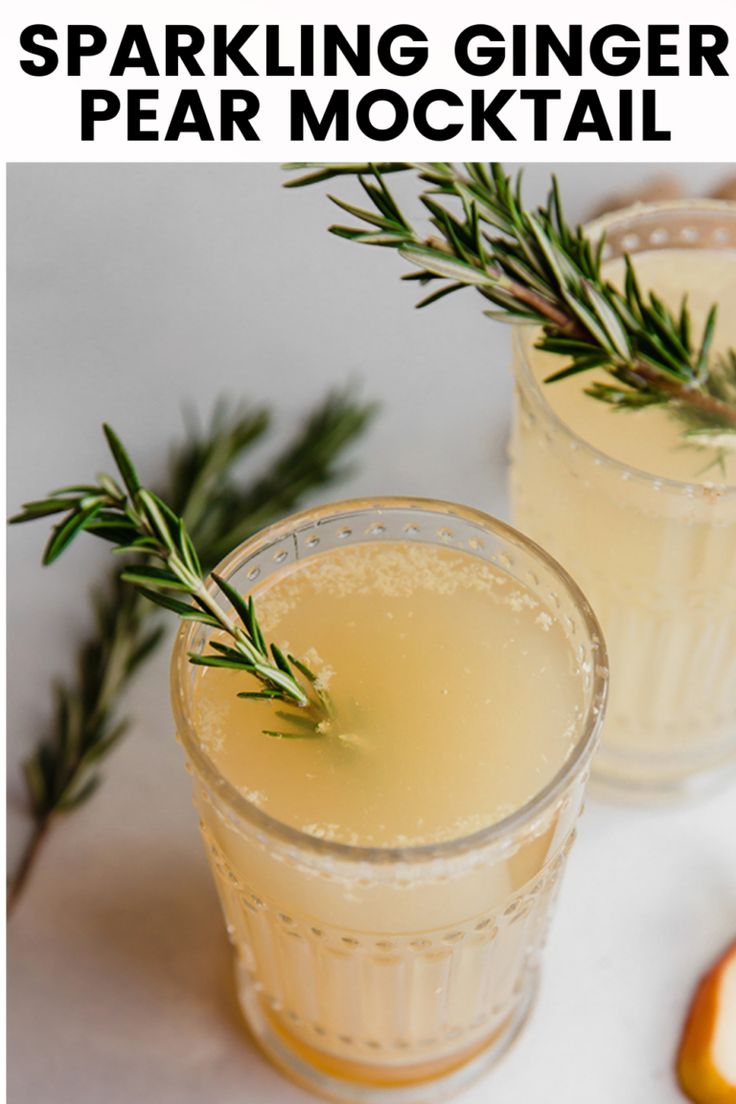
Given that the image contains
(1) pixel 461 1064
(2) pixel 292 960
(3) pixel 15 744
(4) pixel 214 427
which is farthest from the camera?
(4) pixel 214 427

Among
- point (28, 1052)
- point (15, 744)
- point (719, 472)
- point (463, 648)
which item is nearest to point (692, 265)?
point (719, 472)

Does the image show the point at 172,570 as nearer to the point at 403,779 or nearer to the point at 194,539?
the point at 403,779

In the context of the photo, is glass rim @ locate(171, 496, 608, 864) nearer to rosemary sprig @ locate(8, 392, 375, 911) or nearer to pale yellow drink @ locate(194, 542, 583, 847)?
pale yellow drink @ locate(194, 542, 583, 847)

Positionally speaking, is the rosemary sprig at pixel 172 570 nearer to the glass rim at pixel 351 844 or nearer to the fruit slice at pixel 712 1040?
the glass rim at pixel 351 844

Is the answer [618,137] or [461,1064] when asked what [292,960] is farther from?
[618,137]

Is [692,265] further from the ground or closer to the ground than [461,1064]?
further from the ground

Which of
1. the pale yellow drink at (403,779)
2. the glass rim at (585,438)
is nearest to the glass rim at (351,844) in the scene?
the pale yellow drink at (403,779)

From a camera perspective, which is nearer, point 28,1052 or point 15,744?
point 28,1052

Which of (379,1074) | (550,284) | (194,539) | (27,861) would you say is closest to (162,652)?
(194,539)
